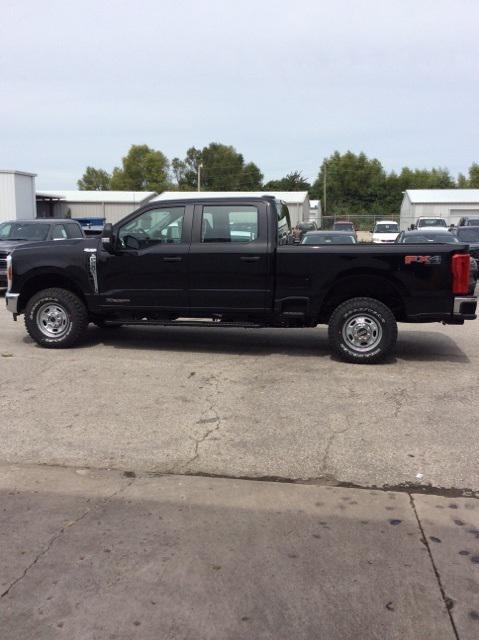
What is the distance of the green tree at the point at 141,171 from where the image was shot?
85.5 m

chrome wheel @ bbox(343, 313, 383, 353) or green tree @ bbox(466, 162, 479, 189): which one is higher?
green tree @ bbox(466, 162, 479, 189)

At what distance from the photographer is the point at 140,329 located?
986 cm

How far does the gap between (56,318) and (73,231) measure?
7.49 meters

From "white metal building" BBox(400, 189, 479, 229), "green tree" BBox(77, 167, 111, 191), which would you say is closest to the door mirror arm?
"white metal building" BBox(400, 189, 479, 229)

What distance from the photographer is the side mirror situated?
7.84 metres

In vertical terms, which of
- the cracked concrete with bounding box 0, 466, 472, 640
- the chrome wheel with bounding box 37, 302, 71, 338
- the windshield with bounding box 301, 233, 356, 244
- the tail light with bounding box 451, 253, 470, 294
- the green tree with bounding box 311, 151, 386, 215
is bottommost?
the cracked concrete with bounding box 0, 466, 472, 640

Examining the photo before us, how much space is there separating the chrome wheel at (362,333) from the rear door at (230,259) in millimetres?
1033

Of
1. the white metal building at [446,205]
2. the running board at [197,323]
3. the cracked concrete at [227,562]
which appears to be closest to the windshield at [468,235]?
the running board at [197,323]

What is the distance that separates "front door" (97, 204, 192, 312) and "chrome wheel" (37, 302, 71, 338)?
25.6 inches

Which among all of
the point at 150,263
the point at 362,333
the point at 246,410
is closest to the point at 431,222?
the point at 362,333

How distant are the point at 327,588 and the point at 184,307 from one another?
16.8 feet

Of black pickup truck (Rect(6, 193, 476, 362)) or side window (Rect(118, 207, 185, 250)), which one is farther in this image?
side window (Rect(118, 207, 185, 250))

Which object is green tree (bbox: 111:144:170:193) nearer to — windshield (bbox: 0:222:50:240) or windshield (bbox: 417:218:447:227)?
windshield (bbox: 417:218:447:227)

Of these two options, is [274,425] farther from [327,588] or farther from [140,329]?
[140,329]
